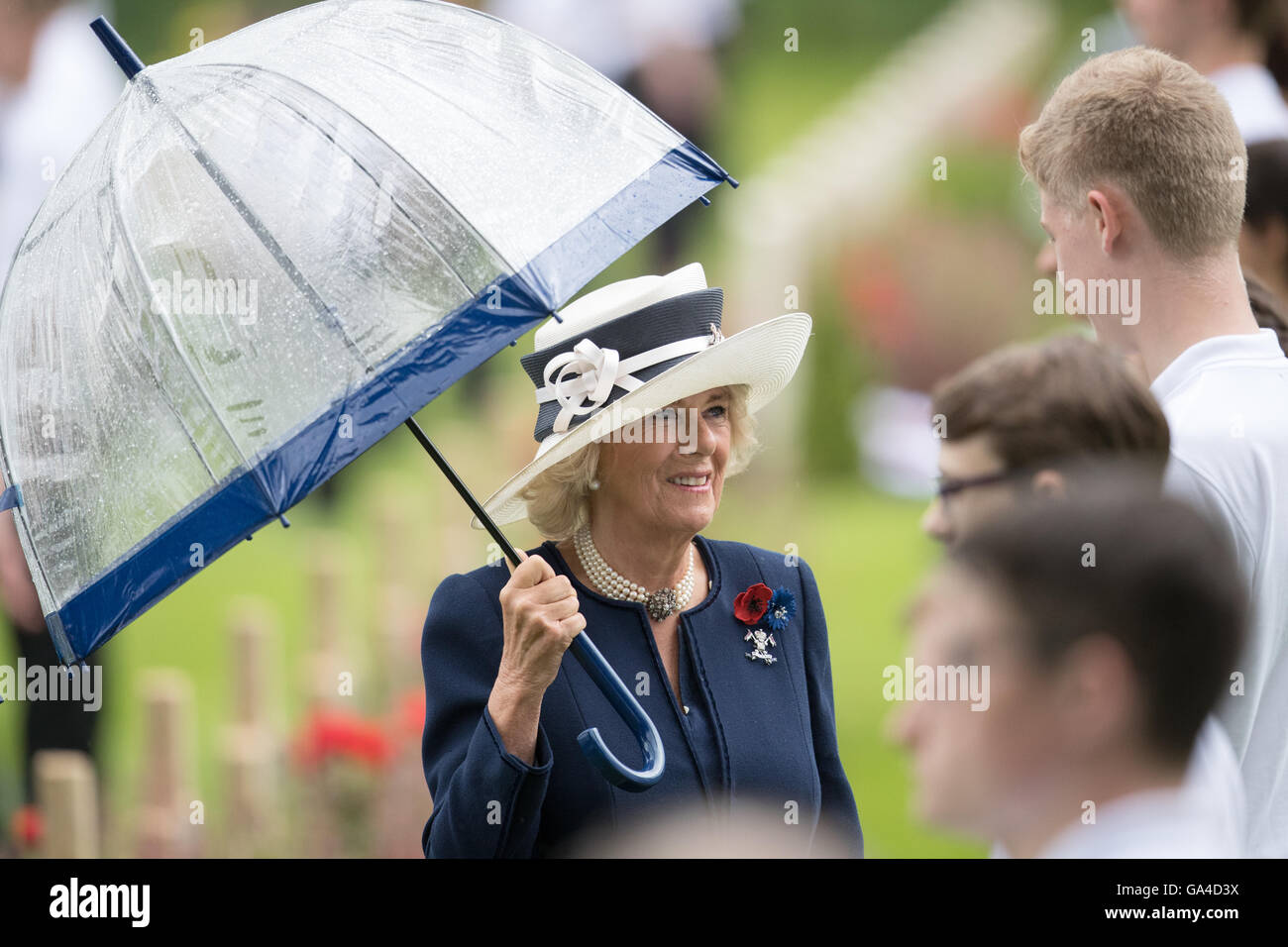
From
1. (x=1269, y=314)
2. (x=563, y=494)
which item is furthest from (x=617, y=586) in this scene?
(x=1269, y=314)

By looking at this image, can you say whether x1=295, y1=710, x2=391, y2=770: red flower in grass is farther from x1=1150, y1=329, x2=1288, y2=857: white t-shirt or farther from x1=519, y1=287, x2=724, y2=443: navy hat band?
x1=1150, y1=329, x2=1288, y2=857: white t-shirt

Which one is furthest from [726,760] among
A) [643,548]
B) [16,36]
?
[16,36]

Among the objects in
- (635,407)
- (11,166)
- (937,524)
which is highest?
(11,166)

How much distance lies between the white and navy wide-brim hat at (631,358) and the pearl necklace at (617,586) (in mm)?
147

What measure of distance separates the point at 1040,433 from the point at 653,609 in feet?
3.61

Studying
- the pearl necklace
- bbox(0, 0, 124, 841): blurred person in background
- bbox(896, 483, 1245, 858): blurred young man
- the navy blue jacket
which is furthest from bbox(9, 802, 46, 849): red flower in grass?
bbox(896, 483, 1245, 858): blurred young man

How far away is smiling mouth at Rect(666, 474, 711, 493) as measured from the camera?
249 cm

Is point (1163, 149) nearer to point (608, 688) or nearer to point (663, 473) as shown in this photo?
point (663, 473)

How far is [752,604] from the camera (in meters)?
2.60

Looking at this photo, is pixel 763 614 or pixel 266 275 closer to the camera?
pixel 266 275

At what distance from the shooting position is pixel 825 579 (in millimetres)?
7746

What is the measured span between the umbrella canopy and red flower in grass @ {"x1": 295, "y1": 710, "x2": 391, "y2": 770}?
269 centimetres
